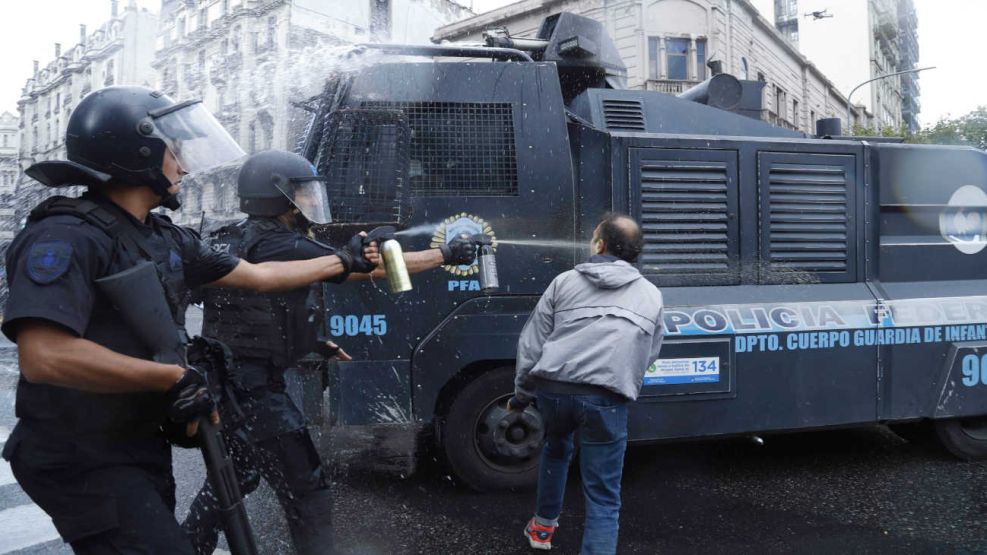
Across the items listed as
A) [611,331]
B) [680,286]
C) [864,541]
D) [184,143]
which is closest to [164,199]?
[184,143]

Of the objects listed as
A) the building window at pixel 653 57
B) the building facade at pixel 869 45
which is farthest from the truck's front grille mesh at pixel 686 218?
the building facade at pixel 869 45

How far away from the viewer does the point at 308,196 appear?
3301 mm

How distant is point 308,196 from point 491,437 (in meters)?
1.81

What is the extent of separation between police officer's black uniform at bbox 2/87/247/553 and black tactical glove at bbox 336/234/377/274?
0.82m

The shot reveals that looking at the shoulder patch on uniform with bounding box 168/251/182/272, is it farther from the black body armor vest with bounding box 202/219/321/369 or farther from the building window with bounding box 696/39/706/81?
the building window with bounding box 696/39/706/81

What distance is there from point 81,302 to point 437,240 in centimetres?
247

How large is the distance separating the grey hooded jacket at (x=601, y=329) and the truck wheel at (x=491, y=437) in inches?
36.9

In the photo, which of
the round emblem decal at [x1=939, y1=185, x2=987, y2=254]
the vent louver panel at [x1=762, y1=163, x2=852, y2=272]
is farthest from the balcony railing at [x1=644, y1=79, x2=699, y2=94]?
the vent louver panel at [x1=762, y1=163, x2=852, y2=272]

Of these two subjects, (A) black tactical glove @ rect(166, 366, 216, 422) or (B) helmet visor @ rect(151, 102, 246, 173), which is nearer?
(A) black tactical glove @ rect(166, 366, 216, 422)

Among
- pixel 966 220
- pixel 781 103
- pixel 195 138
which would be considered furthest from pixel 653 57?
pixel 195 138

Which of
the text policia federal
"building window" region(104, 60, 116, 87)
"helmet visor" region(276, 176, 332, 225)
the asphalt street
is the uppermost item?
"building window" region(104, 60, 116, 87)

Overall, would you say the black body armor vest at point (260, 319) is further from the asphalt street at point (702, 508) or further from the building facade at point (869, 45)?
the building facade at point (869, 45)

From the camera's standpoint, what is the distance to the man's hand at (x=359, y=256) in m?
2.74

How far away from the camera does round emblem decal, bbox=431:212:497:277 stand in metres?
4.16
